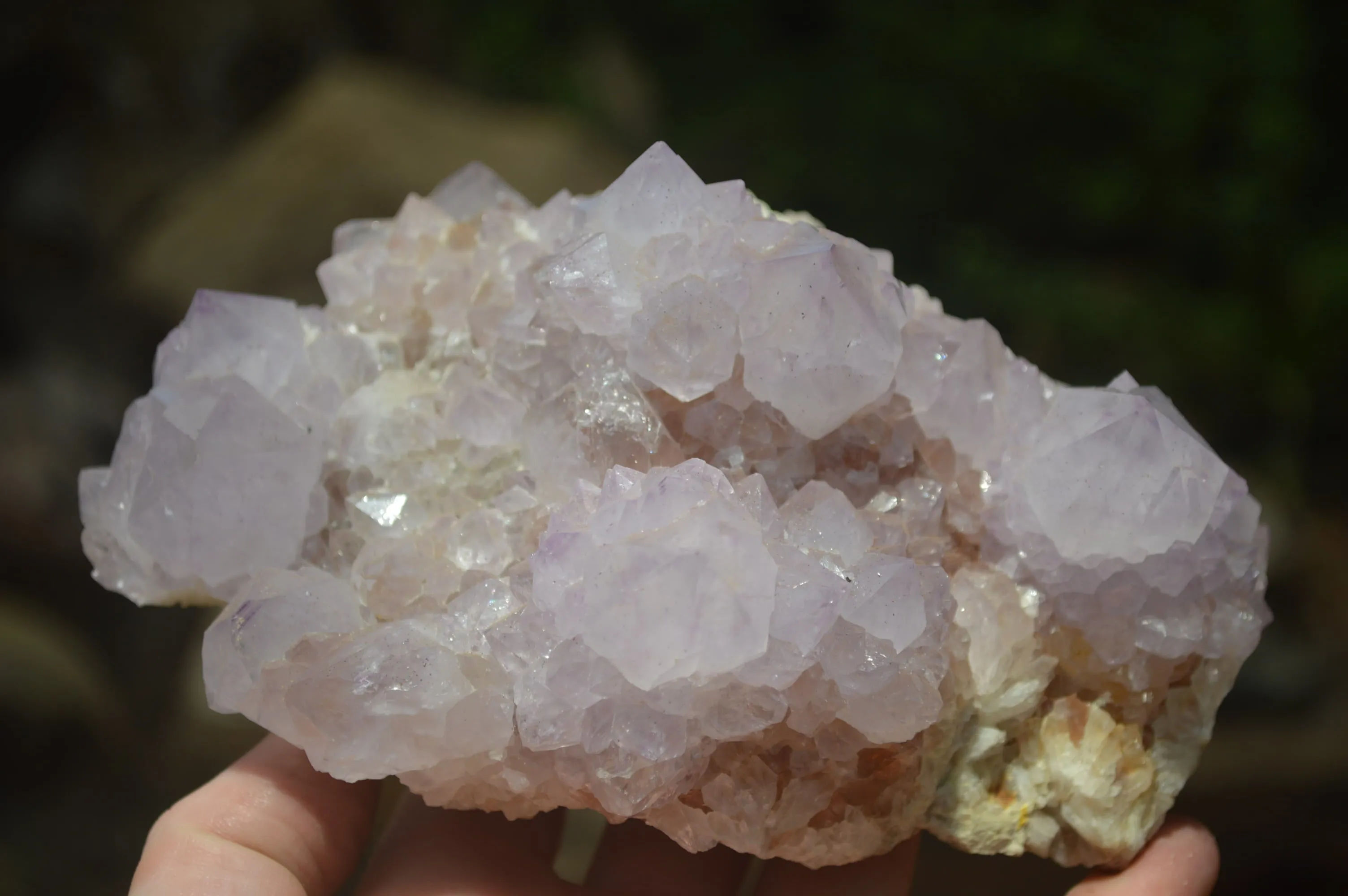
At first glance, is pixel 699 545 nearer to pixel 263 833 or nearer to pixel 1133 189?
pixel 263 833

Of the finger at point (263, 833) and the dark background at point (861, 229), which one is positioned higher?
the finger at point (263, 833)

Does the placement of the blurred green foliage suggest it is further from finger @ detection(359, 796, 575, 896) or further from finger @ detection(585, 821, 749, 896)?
finger @ detection(359, 796, 575, 896)

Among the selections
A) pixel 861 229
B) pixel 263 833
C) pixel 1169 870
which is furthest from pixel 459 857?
pixel 861 229

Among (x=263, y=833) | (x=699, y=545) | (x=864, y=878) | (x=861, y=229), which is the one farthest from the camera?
(x=861, y=229)

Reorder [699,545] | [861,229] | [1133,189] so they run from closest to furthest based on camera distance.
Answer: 1. [699,545]
2. [1133,189]
3. [861,229]

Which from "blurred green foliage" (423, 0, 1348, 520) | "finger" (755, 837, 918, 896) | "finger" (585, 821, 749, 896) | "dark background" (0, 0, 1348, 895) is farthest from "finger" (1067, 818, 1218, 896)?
"blurred green foliage" (423, 0, 1348, 520)

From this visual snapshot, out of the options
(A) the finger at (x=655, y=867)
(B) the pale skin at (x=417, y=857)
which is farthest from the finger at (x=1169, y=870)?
(A) the finger at (x=655, y=867)

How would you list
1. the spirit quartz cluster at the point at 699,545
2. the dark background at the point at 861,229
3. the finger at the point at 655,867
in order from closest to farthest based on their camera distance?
the spirit quartz cluster at the point at 699,545 → the finger at the point at 655,867 → the dark background at the point at 861,229

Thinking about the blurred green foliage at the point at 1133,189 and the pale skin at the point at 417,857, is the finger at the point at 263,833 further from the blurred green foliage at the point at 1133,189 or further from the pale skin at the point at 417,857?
the blurred green foliage at the point at 1133,189
